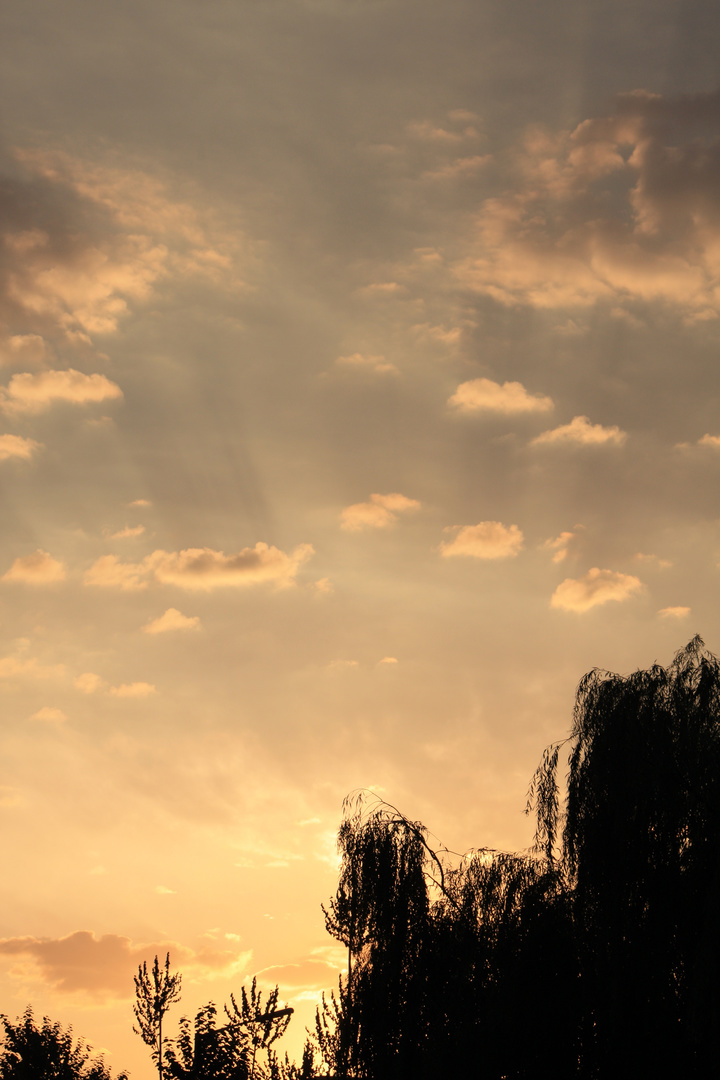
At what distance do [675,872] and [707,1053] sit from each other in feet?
10.1

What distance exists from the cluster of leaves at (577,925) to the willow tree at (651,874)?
27 millimetres

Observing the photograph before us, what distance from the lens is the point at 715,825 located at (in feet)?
54.6

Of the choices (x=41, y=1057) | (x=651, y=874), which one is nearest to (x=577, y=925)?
(x=651, y=874)

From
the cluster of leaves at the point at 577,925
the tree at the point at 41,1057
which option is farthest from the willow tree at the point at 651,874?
the tree at the point at 41,1057

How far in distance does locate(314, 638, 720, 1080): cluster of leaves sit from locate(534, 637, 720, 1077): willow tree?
0.09ft

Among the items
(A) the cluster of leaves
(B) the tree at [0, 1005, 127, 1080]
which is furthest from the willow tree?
(B) the tree at [0, 1005, 127, 1080]

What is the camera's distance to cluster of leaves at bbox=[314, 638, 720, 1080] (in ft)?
56.0

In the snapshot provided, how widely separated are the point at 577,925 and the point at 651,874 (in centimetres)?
244

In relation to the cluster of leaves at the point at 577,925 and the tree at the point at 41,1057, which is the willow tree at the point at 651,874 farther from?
the tree at the point at 41,1057

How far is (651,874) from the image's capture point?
17531 millimetres

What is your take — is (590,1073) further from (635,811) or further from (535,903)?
(635,811)

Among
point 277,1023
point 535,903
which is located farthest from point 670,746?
point 277,1023

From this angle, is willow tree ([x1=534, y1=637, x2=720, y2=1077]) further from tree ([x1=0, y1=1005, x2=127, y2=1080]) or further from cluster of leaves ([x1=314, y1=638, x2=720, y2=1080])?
tree ([x1=0, y1=1005, x2=127, y2=1080])

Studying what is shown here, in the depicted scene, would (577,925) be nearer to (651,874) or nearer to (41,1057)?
(651,874)
